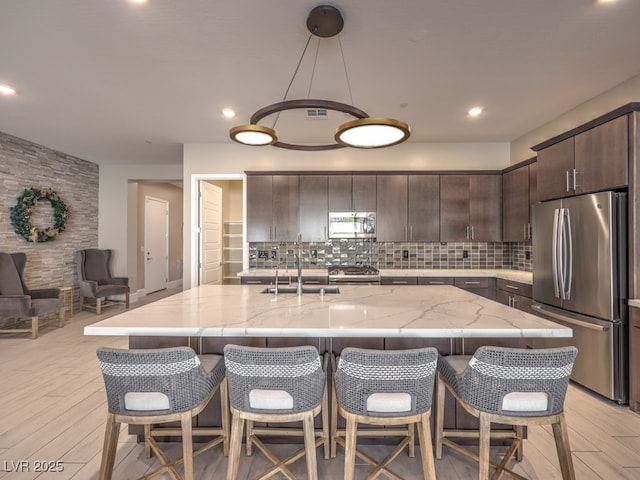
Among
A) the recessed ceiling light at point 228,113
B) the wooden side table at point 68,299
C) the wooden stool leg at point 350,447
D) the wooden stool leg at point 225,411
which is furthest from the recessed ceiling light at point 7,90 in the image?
the wooden stool leg at point 350,447

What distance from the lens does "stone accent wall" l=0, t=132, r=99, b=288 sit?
4867 mm

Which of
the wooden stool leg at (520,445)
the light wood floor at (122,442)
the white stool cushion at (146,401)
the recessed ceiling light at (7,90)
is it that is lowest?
the light wood floor at (122,442)

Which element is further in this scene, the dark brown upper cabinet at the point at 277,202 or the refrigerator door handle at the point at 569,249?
the dark brown upper cabinet at the point at 277,202

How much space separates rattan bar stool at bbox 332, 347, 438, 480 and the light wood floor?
549mm

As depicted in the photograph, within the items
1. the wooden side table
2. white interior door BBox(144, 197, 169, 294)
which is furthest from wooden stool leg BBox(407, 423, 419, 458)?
white interior door BBox(144, 197, 169, 294)

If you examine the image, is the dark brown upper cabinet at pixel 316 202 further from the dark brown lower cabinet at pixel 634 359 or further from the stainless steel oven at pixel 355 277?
the dark brown lower cabinet at pixel 634 359

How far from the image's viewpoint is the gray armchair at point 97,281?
19.1 ft

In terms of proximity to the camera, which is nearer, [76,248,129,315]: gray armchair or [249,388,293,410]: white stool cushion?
[249,388,293,410]: white stool cushion

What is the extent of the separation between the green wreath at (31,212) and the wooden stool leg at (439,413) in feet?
19.7

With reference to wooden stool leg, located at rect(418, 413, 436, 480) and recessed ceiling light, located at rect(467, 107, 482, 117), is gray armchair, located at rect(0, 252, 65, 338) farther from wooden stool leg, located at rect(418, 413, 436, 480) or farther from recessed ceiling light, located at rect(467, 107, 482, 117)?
recessed ceiling light, located at rect(467, 107, 482, 117)

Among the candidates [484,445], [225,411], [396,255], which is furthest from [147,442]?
[396,255]

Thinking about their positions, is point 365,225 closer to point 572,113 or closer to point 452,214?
point 452,214

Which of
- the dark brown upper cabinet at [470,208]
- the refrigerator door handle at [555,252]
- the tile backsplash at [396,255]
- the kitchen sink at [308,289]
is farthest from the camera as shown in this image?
the tile backsplash at [396,255]

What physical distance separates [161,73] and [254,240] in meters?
2.41
